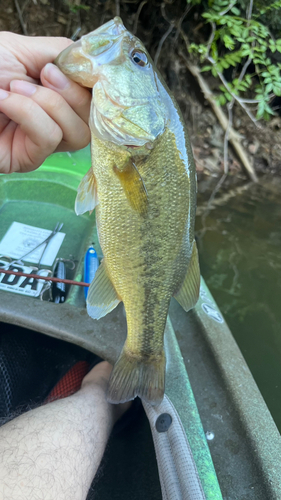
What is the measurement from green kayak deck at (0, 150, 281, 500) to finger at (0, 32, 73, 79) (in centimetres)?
97

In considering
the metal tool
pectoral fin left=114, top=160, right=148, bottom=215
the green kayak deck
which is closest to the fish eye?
pectoral fin left=114, top=160, right=148, bottom=215

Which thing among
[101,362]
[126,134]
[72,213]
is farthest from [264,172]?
[126,134]

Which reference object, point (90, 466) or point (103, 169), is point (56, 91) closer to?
point (103, 169)

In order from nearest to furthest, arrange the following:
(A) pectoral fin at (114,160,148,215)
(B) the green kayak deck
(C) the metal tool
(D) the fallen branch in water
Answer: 1. (A) pectoral fin at (114,160,148,215)
2. (B) the green kayak deck
3. (C) the metal tool
4. (D) the fallen branch in water

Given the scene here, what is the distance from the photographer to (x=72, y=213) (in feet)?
7.19

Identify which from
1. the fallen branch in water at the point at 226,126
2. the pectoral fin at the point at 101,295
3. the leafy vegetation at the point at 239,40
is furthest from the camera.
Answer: the fallen branch in water at the point at 226,126

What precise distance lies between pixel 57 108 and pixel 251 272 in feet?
9.25

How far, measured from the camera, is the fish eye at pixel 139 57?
0.90 metres

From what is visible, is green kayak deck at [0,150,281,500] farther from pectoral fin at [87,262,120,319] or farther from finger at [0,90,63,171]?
finger at [0,90,63,171]

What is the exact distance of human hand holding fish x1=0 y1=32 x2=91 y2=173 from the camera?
2.79ft

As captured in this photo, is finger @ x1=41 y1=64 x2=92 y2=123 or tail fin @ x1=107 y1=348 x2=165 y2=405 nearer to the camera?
finger @ x1=41 y1=64 x2=92 y2=123

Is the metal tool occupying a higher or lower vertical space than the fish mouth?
lower

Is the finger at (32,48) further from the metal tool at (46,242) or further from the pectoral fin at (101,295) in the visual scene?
the metal tool at (46,242)

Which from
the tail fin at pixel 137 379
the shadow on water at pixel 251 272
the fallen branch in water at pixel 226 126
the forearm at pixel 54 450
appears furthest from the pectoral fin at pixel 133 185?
the fallen branch in water at pixel 226 126
